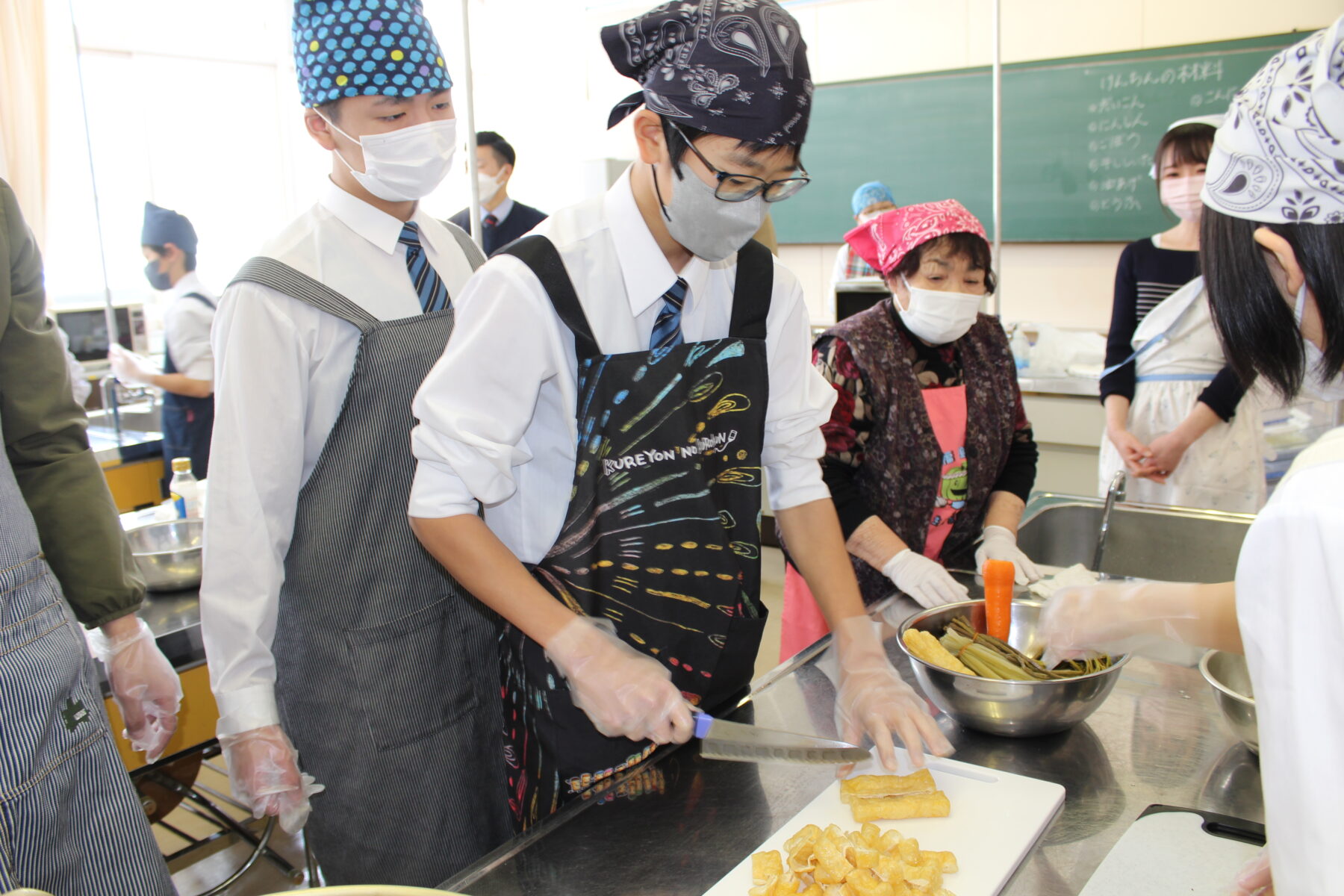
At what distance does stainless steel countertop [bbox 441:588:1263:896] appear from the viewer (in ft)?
3.24

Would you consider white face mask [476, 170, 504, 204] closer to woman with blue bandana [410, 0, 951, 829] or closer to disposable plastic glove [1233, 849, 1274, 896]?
woman with blue bandana [410, 0, 951, 829]

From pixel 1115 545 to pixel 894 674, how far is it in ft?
3.48

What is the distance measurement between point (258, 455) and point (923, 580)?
1092 millimetres

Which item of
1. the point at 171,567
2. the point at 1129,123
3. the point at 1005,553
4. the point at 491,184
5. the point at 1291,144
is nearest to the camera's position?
the point at 1291,144

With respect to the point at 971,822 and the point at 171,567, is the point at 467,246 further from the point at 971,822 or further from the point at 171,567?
the point at 971,822

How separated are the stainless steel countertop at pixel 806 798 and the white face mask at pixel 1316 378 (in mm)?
447

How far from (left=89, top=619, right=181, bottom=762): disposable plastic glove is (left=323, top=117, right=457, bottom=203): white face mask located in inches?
29.4

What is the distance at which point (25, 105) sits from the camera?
6.00 meters

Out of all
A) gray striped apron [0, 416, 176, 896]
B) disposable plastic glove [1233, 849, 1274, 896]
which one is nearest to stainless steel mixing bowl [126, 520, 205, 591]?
gray striped apron [0, 416, 176, 896]

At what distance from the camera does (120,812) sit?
1123mm

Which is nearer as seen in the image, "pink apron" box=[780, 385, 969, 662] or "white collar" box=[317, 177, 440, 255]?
"white collar" box=[317, 177, 440, 255]

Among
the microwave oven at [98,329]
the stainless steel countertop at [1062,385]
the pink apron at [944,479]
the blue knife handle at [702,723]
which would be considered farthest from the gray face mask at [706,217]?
the microwave oven at [98,329]

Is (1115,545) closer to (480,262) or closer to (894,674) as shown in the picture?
(894,674)

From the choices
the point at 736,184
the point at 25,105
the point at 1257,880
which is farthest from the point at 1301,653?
the point at 25,105
